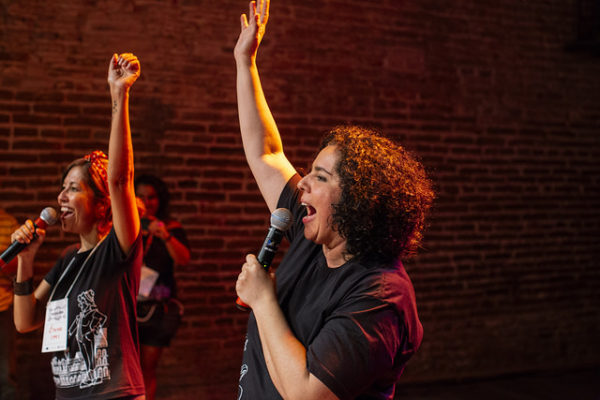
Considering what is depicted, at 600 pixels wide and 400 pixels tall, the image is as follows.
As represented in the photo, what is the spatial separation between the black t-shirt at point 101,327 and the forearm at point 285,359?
1.01m

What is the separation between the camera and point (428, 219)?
518 cm

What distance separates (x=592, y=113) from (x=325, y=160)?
5.31 metres

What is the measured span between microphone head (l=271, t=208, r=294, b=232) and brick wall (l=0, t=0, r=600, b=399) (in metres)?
2.93

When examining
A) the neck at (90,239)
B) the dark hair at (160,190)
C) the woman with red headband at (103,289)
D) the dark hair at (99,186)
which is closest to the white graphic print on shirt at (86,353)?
the woman with red headband at (103,289)

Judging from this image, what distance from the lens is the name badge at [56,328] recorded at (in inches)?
85.3

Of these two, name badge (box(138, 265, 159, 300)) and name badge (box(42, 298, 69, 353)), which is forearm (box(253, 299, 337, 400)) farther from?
name badge (box(138, 265, 159, 300))

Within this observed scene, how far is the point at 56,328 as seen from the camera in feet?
7.18

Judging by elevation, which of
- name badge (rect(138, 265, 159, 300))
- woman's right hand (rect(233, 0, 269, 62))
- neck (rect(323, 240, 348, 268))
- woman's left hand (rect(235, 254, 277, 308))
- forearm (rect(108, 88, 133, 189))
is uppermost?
woman's right hand (rect(233, 0, 269, 62))

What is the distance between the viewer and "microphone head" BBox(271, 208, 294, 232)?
5.28 ft

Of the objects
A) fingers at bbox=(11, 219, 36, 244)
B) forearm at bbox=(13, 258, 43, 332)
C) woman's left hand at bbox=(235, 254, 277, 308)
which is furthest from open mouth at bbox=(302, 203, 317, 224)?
forearm at bbox=(13, 258, 43, 332)

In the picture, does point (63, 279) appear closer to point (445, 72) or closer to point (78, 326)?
point (78, 326)

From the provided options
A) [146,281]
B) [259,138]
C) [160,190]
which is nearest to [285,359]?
[259,138]

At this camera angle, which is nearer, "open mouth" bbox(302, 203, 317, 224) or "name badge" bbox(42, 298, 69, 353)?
"open mouth" bbox(302, 203, 317, 224)

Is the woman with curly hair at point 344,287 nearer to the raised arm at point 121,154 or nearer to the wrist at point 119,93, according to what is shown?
the raised arm at point 121,154
